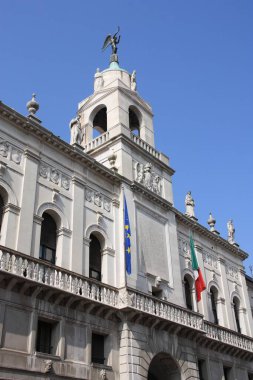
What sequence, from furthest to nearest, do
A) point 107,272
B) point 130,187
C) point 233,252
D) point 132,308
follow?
A: point 233,252, point 130,187, point 107,272, point 132,308

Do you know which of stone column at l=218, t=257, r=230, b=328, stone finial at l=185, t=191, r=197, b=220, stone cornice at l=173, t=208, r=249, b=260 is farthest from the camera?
stone finial at l=185, t=191, r=197, b=220

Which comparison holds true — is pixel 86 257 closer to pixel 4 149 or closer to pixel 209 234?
pixel 4 149

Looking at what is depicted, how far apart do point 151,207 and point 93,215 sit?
14.0ft

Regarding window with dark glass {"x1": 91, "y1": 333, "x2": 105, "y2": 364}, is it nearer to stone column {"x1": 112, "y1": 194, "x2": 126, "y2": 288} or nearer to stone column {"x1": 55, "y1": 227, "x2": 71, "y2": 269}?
stone column {"x1": 112, "y1": 194, "x2": 126, "y2": 288}

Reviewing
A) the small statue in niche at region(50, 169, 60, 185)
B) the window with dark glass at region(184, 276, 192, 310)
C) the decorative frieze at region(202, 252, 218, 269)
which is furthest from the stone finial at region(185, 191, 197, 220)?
the small statue in niche at region(50, 169, 60, 185)

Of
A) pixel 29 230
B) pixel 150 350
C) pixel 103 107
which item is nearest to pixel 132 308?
pixel 150 350

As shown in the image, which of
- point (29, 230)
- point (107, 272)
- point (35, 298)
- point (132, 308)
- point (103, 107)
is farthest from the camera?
point (103, 107)

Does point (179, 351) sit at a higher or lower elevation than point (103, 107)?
lower

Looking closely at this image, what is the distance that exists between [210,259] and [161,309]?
30.6 feet

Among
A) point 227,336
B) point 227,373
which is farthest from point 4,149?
point 227,373

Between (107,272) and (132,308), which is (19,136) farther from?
(132,308)

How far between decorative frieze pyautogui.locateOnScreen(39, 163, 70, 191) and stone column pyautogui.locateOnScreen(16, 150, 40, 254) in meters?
0.47

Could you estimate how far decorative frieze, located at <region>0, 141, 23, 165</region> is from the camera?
18.3 m

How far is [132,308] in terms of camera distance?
62.5 feet
